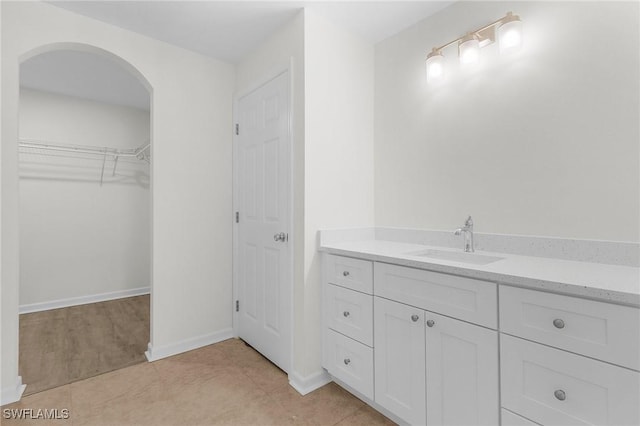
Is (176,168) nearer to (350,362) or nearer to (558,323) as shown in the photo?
(350,362)

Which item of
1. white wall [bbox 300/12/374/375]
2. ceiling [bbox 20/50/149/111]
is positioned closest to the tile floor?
white wall [bbox 300/12/374/375]

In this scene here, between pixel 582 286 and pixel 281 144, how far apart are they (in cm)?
176

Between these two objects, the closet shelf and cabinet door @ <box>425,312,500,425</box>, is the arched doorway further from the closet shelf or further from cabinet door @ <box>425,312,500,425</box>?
cabinet door @ <box>425,312,500,425</box>

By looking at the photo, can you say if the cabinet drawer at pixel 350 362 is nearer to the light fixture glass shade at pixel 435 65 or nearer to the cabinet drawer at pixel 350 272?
the cabinet drawer at pixel 350 272

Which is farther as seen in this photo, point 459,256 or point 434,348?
point 459,256

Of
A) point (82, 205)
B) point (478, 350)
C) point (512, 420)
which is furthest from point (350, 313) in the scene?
point (82, 205)

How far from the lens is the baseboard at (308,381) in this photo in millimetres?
1891

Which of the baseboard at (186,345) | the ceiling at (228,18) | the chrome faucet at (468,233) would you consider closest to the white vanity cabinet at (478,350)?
the chrome faucet at (468,233)

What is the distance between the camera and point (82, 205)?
142 inches

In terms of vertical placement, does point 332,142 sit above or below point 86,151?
below

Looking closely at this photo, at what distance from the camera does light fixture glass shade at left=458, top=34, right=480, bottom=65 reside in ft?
5.62

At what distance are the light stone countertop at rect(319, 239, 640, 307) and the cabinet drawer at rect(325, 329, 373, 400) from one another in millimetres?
540

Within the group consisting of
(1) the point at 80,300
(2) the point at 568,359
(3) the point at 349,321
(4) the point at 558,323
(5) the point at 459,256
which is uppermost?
(5) the point at 459,256

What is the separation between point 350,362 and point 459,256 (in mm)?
878
